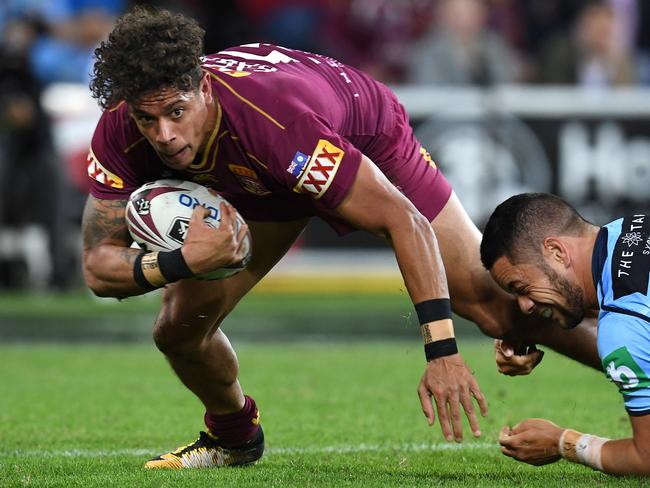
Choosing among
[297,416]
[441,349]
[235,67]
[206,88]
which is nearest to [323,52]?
[297,416]

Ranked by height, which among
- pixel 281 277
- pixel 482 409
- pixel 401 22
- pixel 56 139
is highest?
pixel 482 409

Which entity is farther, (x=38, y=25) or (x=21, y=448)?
(x=38, y=25)

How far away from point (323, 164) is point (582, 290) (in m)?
1.11

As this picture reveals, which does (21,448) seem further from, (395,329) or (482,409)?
(395,329)

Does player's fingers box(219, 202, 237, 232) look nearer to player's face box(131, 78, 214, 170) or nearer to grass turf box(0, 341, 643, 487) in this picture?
player's face box(131, 78, 214, 170)

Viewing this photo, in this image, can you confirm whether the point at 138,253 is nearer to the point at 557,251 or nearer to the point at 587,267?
the point at 557,251

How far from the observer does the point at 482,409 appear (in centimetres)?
476

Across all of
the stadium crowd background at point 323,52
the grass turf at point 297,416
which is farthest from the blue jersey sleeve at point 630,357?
the stadium crowd background at point 323,52

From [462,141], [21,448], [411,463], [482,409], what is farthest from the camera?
[462,141]

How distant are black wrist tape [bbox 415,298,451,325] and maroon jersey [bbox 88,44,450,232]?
0.51 m

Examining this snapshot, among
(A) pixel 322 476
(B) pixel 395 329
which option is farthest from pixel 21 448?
(B) pixel 395 329

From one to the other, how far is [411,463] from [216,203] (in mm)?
1464

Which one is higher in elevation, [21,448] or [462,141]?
[21,448]

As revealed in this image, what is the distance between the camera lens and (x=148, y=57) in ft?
16.7
